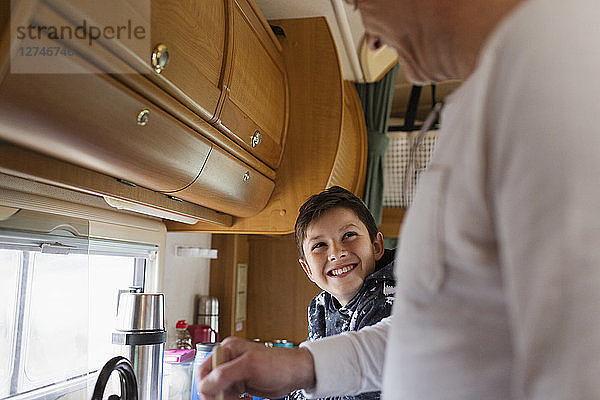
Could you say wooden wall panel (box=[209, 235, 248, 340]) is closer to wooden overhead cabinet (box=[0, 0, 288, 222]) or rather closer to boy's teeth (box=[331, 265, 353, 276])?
wooden overhead cabinet (box=[0, 0, 288, 222])

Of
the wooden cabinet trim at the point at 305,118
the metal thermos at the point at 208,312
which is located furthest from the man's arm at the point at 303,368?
the metal thermos at the point at 208,312

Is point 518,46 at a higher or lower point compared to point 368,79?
lower

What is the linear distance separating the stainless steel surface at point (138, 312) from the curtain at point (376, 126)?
1.20 metres

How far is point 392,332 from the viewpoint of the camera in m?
0.43

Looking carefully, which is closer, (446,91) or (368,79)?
(368,79)

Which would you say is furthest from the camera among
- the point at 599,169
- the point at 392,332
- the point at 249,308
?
the point at 249,308

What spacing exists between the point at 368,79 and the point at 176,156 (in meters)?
1.46

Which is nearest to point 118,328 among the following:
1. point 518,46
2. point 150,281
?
point 150,281

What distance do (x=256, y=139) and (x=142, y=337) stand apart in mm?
632

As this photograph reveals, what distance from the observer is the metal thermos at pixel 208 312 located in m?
2.26

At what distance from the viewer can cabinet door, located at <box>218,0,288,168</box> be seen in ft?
4.17

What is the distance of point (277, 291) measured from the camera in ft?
8.83

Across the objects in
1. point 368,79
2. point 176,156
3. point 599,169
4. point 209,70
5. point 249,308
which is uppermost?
point 368,79

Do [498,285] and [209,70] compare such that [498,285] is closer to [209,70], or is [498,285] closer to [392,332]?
[392,332]
